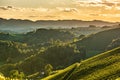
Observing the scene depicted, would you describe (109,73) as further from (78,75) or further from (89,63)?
(89,63)

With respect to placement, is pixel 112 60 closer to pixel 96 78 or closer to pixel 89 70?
pixel 89 70

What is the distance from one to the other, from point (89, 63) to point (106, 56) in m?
8.10

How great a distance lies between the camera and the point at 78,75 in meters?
125

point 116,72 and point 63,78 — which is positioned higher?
point 116,72

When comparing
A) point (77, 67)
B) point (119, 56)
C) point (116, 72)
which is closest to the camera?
point (116, 72)

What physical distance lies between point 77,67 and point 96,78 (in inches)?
1298

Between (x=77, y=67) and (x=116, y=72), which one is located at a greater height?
(x=116, y=72)

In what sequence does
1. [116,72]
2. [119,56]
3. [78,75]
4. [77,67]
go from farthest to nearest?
[77,67]
[119,56]
[78,75]
[116,72]

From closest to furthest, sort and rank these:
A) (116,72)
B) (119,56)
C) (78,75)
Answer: (116,72)
(78,75)
(119,56)

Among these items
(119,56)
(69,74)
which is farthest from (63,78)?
(119,56)

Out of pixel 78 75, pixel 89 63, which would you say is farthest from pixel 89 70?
pixel 89 63

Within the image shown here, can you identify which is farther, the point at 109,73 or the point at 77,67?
the point at 77,67

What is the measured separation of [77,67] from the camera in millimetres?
143500

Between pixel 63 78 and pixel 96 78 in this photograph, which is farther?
pixel 63 78
